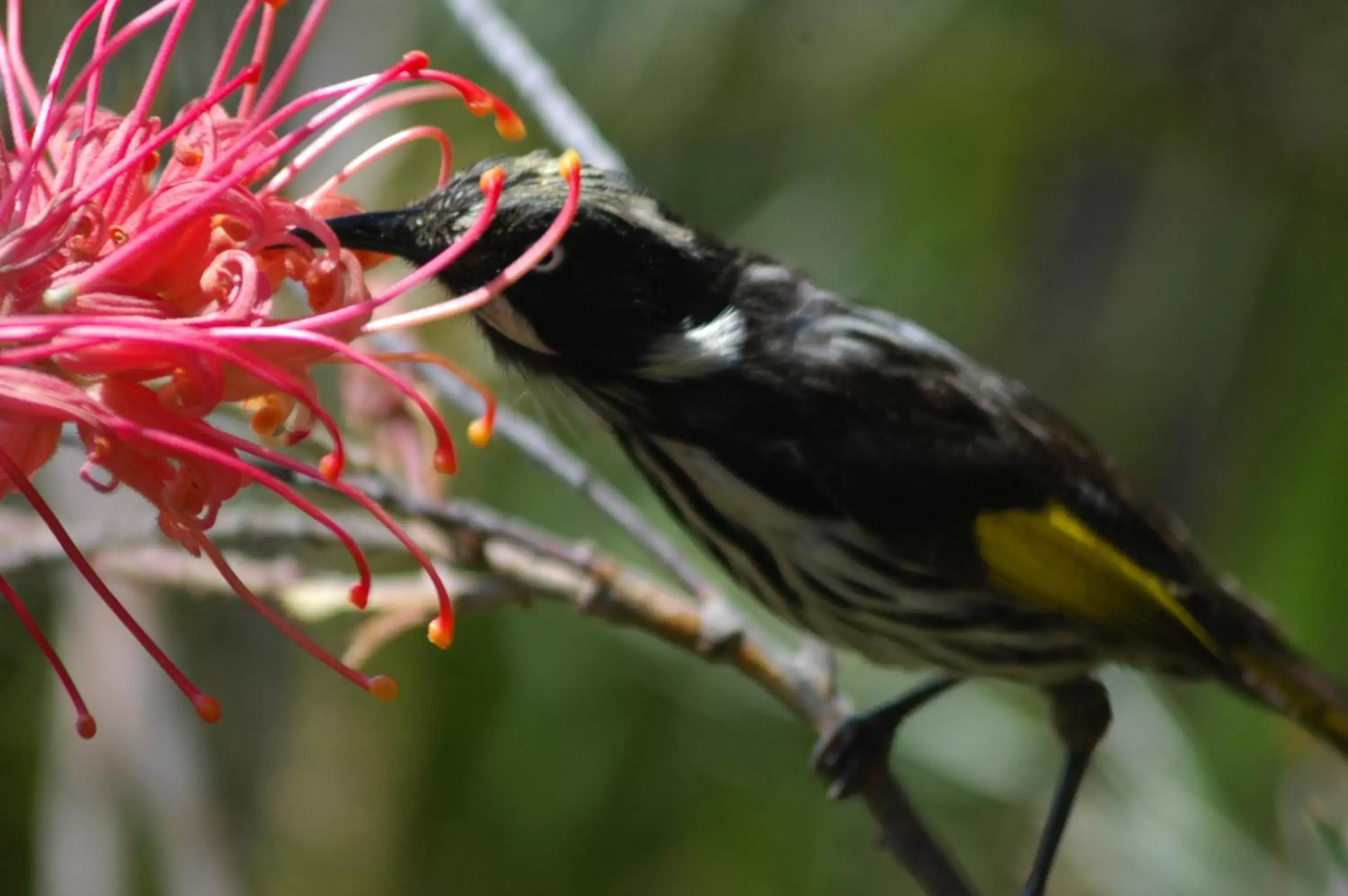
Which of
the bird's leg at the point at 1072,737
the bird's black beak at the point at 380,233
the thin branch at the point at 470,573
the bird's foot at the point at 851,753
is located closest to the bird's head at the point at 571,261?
the bird's black beak at the point at 380,233

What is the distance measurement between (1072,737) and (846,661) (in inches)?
34.6

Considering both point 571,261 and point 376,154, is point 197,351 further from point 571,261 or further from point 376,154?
point 571,261

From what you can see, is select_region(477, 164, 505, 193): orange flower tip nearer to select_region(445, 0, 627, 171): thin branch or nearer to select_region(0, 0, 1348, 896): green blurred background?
select_region(445, 0, 627, 171): thin branch

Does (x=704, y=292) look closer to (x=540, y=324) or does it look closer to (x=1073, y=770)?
(x=540, y=324)

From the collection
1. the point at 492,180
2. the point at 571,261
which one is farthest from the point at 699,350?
the point at 492,180

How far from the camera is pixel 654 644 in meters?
2.38

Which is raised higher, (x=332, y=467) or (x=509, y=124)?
(x=509, y=124)

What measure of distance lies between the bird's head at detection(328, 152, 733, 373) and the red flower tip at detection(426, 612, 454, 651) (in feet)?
0.84

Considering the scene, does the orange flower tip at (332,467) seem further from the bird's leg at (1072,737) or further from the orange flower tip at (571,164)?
the bird's leg at (1072,737)

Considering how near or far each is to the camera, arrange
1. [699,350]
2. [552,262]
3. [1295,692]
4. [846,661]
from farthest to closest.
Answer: [846,661]
[1295,692]
[699,350]
[552,262]

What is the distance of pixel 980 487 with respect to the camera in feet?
4.90

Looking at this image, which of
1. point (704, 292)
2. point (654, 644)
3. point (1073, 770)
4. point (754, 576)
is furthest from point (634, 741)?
point (704, 292)

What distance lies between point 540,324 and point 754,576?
42 centimetres

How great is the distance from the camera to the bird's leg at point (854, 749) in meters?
1.59
